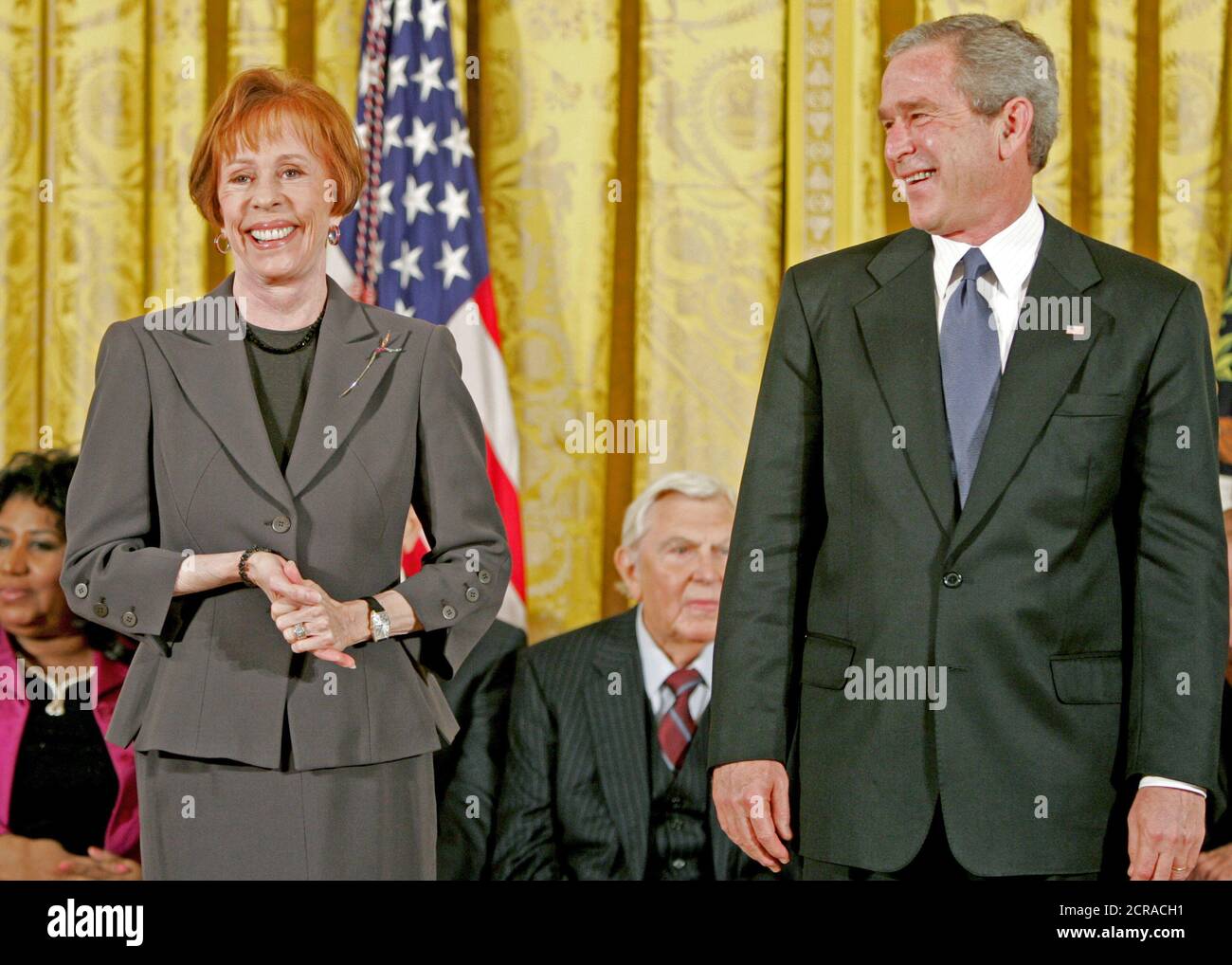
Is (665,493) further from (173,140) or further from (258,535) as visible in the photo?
(173,140)

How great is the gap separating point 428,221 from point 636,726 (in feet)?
3.89

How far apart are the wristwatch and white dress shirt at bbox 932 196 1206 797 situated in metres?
0.86

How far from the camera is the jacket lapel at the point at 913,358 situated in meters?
2.13

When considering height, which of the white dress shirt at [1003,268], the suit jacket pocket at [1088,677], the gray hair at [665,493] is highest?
the white dress shirt at [1003,268]

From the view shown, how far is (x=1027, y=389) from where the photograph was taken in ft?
7.05

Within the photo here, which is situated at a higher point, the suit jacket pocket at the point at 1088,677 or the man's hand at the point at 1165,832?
the suit jacket pocket at the point at 1088,677

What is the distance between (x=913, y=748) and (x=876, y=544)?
0.89 feet

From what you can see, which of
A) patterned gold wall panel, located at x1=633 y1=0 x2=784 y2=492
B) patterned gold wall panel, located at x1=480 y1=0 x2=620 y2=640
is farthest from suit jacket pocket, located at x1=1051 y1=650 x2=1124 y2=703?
patterned gold wall panel, located at x1=480 y1=0 x2=620 y2=640

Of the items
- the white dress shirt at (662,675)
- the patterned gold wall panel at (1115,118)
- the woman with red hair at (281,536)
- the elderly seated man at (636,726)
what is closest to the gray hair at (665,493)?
the elderly seated man at (636,726)

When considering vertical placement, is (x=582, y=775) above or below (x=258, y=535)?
below

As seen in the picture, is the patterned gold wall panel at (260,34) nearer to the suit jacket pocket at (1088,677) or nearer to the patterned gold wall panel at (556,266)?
the patterned gold wall panel at (556,266)

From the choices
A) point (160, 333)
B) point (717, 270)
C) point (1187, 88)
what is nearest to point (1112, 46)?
point (1187, 88)

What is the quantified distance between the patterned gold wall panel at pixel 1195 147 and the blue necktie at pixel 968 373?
1686mm

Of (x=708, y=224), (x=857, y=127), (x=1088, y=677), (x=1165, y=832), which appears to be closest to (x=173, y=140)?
(x=708, y=224)
